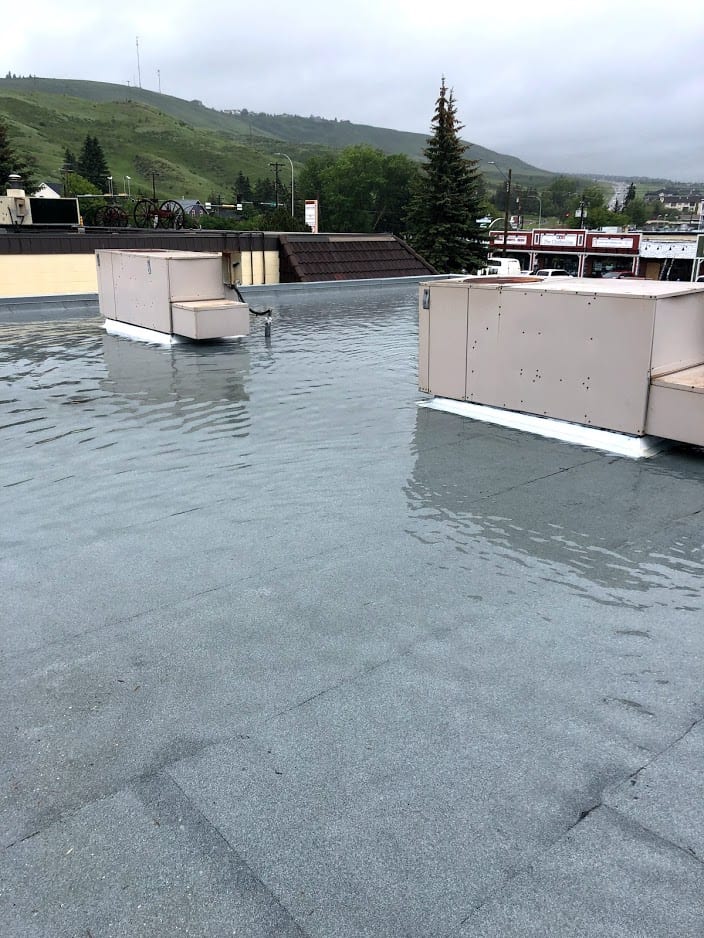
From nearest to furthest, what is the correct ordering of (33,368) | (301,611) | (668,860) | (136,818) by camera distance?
(668,860), (136,818), (301,611), (33,368)

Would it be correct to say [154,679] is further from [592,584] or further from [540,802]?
[592,584]

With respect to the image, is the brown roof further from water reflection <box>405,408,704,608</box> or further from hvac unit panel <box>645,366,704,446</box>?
hvac unit panel <box>645,366,704,446</box>

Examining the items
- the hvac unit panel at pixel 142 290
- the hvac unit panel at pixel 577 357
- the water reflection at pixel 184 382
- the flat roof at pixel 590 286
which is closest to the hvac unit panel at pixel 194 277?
the hvac unit panel at pixel 142 290

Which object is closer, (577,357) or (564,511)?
(564,511)

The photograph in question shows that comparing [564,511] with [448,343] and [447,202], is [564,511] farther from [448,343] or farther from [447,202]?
[447,202]

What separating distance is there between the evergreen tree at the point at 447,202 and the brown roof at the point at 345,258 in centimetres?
1150

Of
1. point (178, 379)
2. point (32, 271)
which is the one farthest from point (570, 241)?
point (178, 379)

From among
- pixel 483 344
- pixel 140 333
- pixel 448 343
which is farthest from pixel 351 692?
pixel 140 333

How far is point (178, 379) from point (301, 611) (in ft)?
27.1

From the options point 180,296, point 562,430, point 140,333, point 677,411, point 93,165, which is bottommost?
point 562,430

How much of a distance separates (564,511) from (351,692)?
334 cm

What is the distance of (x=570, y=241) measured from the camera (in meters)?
78.6

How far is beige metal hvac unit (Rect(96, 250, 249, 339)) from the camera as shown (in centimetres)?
1517

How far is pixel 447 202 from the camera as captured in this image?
148 ft
